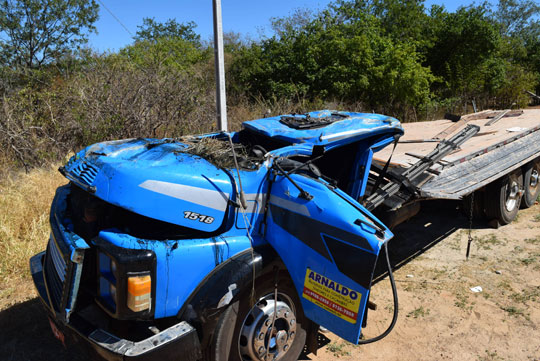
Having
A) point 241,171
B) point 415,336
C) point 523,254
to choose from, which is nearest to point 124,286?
point 241,171

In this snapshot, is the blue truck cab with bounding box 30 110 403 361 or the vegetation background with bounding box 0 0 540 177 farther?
the vegetation background with bounding box 0 0 540 177

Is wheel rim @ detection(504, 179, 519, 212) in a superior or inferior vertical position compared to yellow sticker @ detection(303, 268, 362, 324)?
inferior

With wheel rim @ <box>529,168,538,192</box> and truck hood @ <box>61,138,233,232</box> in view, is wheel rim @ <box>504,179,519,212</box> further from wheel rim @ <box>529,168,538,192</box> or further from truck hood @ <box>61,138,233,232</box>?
truck hood @ <box>61,138,233,232</box>

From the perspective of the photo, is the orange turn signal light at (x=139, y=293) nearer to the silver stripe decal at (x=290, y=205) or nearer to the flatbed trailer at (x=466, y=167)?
the silver stripe decal at (x=290, y=205)

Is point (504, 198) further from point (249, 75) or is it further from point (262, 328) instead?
point (249, 75)

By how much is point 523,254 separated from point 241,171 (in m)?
4.22

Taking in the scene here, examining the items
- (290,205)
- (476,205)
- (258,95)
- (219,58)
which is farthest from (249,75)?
(290,205)

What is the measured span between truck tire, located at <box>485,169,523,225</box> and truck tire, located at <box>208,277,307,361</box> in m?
4.05

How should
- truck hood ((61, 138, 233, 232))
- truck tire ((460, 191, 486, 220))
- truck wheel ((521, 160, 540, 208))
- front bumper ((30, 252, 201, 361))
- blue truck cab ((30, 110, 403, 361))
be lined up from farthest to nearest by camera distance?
truck wheel ((521, 160, 540, 208))
truck tire ((460, 191, 486, 220))
truck hood ((61, 138, 233, 232))
blue truck cab ((30, 110, 403, 361))
front bumper ((30, 252, 201, 361))

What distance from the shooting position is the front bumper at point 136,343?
219cm

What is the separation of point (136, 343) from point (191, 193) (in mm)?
932

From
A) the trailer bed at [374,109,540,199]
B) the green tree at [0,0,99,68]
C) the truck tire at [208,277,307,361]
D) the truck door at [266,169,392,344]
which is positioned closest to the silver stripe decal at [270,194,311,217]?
the truck door at [266,169,392,344]

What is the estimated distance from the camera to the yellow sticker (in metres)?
2.60

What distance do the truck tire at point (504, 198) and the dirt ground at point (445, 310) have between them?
288 mm
